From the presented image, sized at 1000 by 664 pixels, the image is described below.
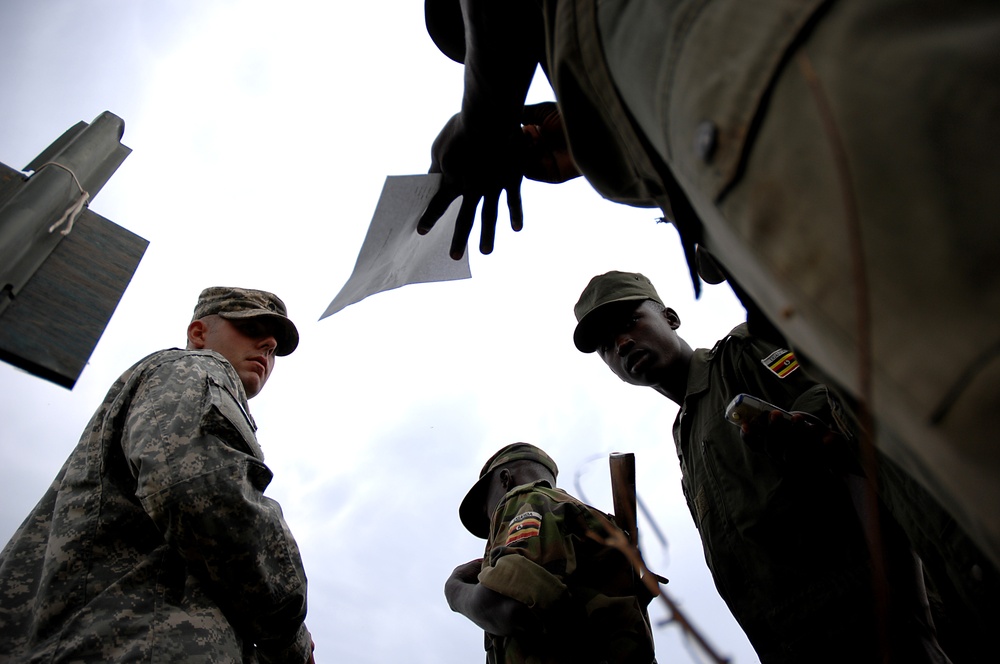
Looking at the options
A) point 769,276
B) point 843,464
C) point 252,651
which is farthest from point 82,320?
point 843,464

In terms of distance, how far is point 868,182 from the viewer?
477 millimetres

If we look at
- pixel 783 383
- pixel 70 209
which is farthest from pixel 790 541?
pixel 70 209

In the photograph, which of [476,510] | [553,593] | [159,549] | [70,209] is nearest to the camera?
[159,549]

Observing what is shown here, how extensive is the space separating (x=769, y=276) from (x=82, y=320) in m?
2.05

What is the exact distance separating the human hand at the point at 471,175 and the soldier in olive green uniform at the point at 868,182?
3.04 ft

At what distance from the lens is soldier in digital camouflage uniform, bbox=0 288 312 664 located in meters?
1.60

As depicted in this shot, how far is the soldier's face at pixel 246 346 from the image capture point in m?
2.77

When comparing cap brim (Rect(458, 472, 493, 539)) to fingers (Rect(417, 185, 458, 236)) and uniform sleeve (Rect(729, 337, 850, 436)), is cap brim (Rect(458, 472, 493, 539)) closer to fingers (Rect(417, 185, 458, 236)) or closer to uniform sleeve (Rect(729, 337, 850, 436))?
uniform sleeve (Rect(729, 337, 850, 436))

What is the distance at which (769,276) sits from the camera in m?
0.58

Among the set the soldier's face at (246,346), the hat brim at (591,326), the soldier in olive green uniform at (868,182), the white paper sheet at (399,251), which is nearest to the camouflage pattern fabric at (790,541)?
the hat brim at (591,326)

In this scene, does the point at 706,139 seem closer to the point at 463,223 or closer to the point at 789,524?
the point at 463,223

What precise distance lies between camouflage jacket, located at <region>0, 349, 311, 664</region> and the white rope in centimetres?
60

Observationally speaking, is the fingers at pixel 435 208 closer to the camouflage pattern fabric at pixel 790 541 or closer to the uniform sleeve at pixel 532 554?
the camouflage pattern fabric at pixel 790 541

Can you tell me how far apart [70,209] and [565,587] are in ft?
7.50
